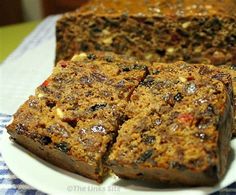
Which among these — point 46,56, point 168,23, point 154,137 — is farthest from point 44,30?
point 154,137

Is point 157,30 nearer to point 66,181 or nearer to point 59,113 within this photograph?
point 59,113

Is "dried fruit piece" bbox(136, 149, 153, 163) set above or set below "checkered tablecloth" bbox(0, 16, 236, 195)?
above

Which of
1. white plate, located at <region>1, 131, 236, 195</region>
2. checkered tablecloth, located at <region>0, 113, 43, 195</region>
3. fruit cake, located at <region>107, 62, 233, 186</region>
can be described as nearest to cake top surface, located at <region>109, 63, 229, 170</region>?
fruit cake, located at <region>107, 62, 233, 186</region>

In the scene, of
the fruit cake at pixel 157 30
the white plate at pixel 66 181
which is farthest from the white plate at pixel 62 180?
the fruit cake at pixel 157 30

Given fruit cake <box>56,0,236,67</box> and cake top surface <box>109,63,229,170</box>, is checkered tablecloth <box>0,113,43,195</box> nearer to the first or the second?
cake top surface <box>109,63,229,170</box>

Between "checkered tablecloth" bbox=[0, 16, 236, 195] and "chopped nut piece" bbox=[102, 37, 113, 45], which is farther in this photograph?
"chopped nut piece" bbox=[102, 37, 113, 45]

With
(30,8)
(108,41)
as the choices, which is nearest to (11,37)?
(30,8)
